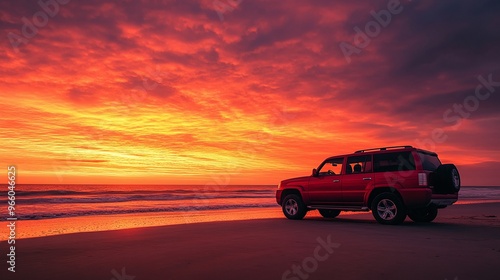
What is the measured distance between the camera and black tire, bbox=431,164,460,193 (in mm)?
10891

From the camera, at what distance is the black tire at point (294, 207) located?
13.4 m

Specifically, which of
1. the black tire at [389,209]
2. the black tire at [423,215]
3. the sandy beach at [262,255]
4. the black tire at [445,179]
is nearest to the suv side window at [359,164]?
the black tire at [389,209]

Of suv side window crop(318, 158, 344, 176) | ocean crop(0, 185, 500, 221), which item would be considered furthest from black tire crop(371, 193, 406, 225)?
ocean crop(0, 185, 500, 221)

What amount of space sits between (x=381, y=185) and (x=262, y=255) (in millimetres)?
6374

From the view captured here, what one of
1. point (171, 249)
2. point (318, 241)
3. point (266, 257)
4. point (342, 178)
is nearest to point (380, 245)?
point (318, 241)

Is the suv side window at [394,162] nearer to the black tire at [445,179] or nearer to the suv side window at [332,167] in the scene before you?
the black tire at [445,179]

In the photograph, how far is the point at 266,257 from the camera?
627 centimetres

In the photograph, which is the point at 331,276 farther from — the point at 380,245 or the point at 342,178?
the point at 342,178

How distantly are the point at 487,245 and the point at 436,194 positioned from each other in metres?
3.59

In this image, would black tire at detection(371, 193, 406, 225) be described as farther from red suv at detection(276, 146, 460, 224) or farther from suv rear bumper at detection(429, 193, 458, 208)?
suv rear bumper at detection(429, 193, 458, 208)

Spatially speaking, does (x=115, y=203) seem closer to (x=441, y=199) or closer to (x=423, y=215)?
(x=423, y=215)

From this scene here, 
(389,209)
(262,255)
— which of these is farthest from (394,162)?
(262,255)

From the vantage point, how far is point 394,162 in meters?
11.5

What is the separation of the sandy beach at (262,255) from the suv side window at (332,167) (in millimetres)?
A: 3453
